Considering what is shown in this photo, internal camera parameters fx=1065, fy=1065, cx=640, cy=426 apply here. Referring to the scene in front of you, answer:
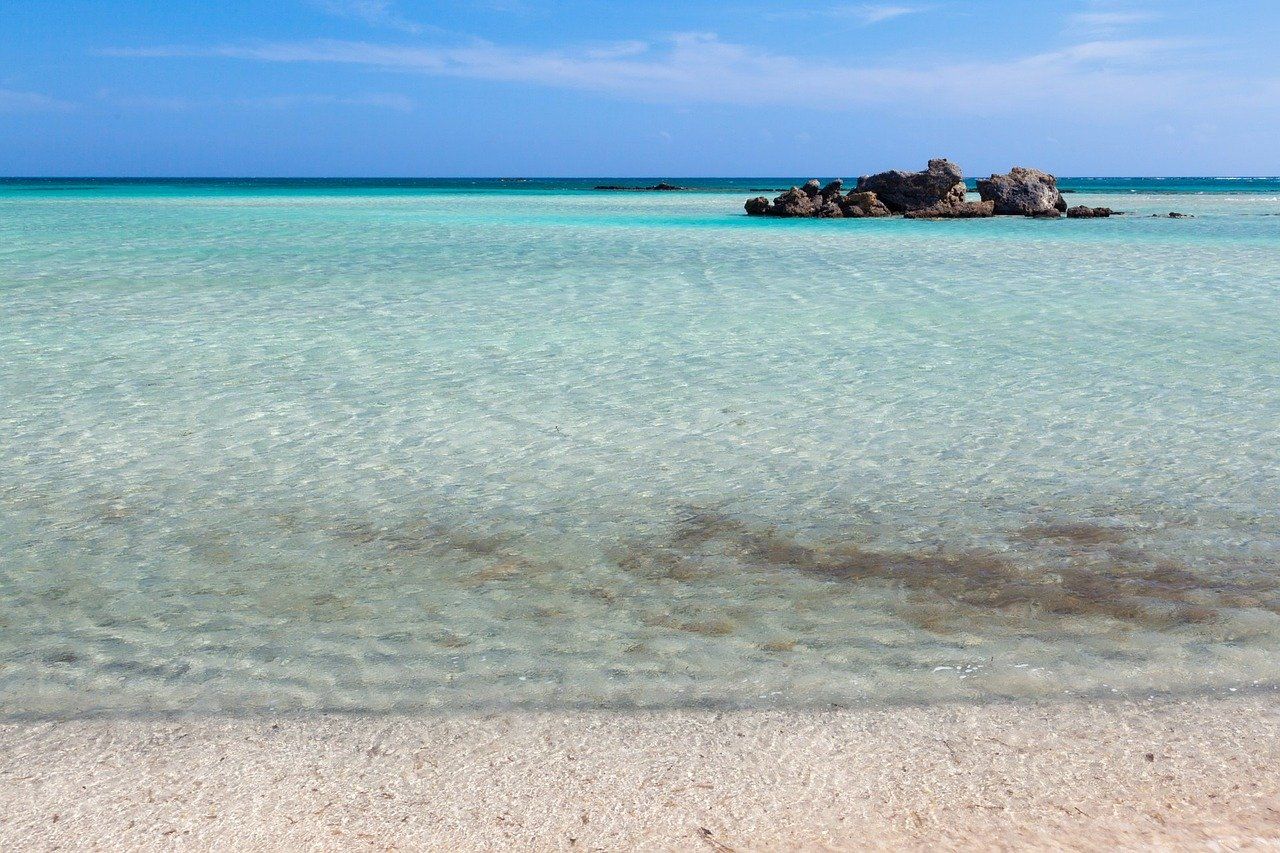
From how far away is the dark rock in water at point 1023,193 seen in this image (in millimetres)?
33875

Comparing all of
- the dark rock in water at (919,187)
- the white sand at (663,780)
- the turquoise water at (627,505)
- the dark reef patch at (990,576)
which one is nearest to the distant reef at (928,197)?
the dark rock in water at (919,187)

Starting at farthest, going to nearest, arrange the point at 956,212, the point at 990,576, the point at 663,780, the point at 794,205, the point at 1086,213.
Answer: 1. the point at 794,205
2. the point at 956,212
3. the point at 1086,213
4. the point at 990,576
5. the point at 663,780

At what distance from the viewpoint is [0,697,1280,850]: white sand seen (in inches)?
95.7

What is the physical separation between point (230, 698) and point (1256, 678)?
3.09 metres

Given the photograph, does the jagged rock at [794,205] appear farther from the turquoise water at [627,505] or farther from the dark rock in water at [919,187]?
the turquoise water at [627,505]

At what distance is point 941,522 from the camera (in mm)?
4637

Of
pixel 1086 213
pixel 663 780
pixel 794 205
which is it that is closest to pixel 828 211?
pixel 794 205

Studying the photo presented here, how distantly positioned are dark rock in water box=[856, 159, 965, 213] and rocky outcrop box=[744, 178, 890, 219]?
2.67 feet

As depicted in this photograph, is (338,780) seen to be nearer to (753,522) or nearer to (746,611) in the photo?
(746,611)

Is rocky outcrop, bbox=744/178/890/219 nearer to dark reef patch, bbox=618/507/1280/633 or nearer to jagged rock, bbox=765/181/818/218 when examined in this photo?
jagged rock, bbox=765/181/818/218

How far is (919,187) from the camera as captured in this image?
34875mm

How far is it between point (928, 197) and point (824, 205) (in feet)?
11.3

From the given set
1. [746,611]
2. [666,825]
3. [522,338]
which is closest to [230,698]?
[666,825]

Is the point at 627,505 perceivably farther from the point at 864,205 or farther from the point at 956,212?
the point at 864,205
